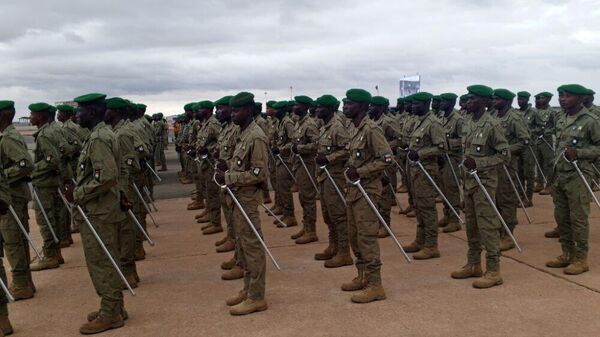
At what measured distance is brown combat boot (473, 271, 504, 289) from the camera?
592 centimetres

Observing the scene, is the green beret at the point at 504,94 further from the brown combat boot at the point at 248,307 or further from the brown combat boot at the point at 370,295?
the brown combat boot at the point at 248,307

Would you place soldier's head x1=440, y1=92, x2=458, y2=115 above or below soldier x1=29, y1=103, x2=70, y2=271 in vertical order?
above

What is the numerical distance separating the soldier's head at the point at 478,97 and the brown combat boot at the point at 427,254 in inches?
82.0

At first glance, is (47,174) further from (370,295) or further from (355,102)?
(370,295)

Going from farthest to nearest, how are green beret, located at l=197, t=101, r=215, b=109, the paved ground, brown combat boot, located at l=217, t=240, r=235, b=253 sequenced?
green beret, located at l=197, t=101, r=215, b=109
brown combat boot, located at l=217, t=240, r=235, b=253
the paved ground

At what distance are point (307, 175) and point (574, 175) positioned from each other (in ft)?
13.0

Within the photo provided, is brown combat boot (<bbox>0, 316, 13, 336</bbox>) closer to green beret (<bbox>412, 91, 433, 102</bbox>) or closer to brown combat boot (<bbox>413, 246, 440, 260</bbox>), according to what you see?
brown combat boot (<bbox>413, 246, 440, 260</bbox>)

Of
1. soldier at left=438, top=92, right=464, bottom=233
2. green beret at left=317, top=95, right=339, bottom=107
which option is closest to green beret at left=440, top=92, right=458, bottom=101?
soldier at left=438, top=92, right=464, bottom=233

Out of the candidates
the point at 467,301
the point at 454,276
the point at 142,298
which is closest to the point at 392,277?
the point at 454,276

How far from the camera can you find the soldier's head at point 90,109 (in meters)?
5.20

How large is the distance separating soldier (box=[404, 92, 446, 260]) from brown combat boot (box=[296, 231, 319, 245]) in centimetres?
164

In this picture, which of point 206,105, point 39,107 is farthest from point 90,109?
point 206,105

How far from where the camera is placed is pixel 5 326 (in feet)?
16.6

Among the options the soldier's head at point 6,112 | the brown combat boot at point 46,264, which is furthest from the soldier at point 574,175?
the brown combat boot at point 46,264
